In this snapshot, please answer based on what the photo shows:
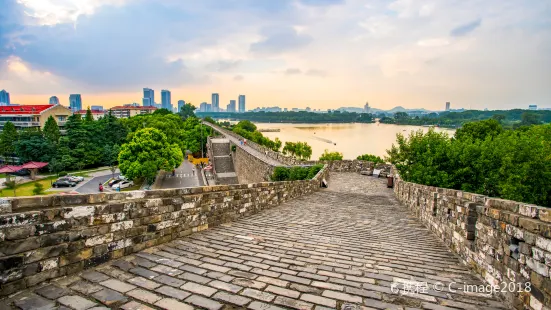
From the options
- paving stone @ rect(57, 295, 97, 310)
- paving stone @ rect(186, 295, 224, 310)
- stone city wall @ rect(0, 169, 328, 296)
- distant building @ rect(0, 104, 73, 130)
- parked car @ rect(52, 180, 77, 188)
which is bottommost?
parked car @ rect(52, 180, 77, 188)

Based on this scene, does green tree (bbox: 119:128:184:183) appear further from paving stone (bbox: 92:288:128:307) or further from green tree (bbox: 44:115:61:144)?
paving stone (bbox: 92:288:128:307)

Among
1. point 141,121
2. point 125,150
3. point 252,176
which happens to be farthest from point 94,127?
point 252,176

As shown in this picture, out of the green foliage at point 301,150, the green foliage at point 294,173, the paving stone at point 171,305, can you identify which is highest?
the paving stone at point 171,305

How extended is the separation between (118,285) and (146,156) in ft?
95.4

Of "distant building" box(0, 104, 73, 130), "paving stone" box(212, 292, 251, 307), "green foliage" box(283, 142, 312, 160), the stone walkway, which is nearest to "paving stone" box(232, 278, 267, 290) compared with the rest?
the stone walkway

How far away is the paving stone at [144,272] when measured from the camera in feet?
10.2

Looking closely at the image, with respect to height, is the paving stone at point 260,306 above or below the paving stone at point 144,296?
below

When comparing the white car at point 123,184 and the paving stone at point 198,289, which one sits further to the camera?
the white car at point 123,184

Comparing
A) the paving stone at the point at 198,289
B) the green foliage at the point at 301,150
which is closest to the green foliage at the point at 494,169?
the paving stone at the point at 198,289

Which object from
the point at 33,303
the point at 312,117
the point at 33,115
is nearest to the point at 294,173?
the point at 33,303

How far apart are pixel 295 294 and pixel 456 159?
18506 mm

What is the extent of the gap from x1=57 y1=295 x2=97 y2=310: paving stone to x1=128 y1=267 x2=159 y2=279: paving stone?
1.99 feet

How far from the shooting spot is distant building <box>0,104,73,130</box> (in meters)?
58.8

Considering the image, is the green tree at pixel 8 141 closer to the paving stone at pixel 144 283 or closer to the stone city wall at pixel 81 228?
the stone city wall at pixel 81 228
